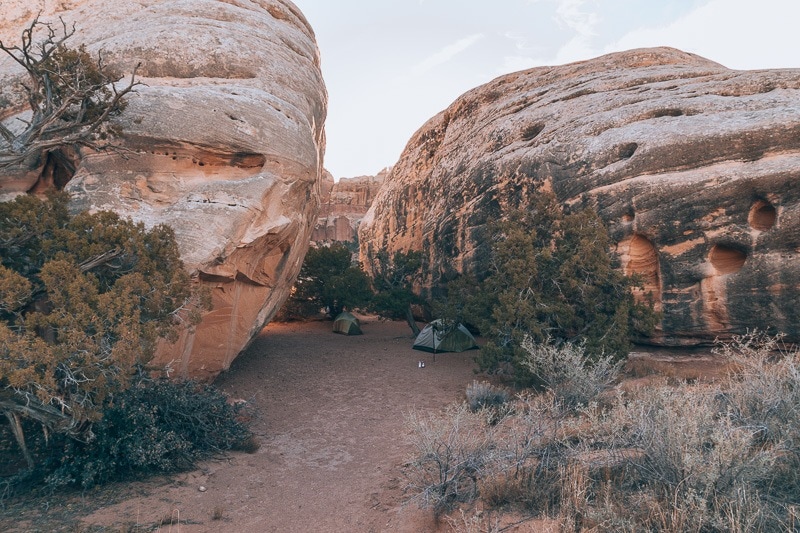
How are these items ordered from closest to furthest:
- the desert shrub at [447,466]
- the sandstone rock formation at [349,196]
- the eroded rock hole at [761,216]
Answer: the desert shrub at [447,466]
the eroded rock hole at [761,216]
the sandstone rock formation at [349,196]

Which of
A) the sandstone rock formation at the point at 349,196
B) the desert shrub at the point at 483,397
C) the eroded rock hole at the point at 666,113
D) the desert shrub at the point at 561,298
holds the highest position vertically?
the sandstone rock formation at the point at 349,196

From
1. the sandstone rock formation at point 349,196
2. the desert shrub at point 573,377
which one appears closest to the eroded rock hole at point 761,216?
the desert shrub at point 573,377

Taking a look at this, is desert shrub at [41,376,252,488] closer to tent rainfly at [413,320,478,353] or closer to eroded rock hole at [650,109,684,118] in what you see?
tent rainfly at [413,320,478,353]

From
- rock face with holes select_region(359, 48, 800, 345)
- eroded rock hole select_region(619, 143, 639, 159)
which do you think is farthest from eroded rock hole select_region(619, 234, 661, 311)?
eroded rock hole select_region(619, 143, 639, 159)

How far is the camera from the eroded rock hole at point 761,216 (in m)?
9.60

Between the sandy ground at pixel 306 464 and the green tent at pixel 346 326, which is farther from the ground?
the green tent at pixel 346 326

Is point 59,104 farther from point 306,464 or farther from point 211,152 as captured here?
point 306,464

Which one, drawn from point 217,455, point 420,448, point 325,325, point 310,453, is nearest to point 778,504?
point 420,448

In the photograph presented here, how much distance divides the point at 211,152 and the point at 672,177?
9.87 meters

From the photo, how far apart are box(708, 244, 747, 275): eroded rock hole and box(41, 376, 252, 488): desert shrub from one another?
9.96 metres

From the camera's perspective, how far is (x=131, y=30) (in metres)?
11.6

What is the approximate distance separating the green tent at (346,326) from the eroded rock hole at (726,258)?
12.7 m

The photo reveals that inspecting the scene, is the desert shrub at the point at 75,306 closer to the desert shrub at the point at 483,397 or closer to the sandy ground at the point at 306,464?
the sandy ground at the point at 306,464

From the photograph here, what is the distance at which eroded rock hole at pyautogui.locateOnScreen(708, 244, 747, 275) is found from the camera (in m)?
9.94
